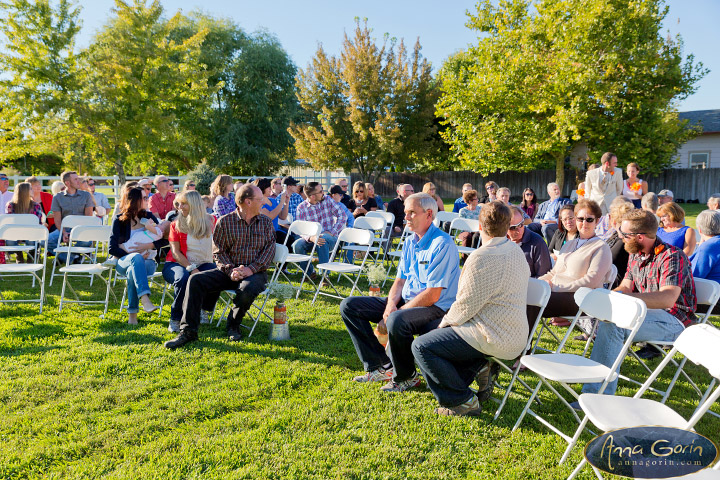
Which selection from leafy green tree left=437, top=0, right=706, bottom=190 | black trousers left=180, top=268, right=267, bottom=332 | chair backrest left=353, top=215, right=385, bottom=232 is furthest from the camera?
leafy green tree left=437, top=0, right=706, bottom=190

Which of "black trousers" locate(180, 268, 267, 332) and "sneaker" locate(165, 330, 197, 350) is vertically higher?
"black trousers" locate(180, 268, 267, 332)

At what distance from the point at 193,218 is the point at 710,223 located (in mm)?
5029

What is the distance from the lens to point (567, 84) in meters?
19.4

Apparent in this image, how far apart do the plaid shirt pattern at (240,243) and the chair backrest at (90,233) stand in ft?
6.39

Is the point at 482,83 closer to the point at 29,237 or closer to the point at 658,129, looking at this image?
the point at 658,129

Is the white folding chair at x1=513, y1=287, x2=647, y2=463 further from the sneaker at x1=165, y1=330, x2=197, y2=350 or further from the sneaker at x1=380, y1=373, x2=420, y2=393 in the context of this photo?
the sneaker at x1=165, y1=330, x2=197, y2=350

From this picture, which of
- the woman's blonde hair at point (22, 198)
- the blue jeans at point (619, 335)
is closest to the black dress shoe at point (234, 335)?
the blue jeans at point (619, 335)

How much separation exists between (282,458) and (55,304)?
4773 mm

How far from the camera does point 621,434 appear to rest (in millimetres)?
2195

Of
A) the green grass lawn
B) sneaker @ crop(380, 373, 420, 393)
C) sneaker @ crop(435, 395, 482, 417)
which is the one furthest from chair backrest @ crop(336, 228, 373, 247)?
sneaker @ crop(435, 395, 482, 417)

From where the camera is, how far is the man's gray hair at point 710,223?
443 centimetres

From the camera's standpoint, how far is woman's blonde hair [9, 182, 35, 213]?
27.7 ft

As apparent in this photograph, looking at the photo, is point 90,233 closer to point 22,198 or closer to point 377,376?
point 22,198

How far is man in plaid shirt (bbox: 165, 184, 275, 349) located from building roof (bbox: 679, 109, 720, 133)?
31141 mm
